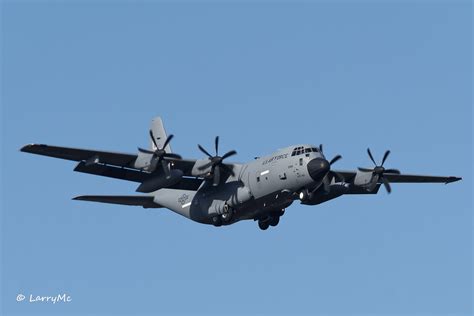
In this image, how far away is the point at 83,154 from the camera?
43.1m

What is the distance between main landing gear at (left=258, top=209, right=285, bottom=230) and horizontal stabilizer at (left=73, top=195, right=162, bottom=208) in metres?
6.24

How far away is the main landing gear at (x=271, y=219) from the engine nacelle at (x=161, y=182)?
651cm

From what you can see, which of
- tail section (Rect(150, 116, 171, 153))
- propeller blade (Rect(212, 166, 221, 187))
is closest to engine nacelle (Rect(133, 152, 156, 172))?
propeller blade (Rect(212, 166, 221, 187))

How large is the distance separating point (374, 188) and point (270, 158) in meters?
7.47

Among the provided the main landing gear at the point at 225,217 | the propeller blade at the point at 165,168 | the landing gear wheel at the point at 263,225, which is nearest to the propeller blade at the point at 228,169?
the main landing gear at the point at 225,217

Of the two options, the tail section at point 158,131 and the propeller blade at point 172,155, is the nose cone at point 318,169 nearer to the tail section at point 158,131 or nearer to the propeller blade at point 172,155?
the propeller blade at point 172,155

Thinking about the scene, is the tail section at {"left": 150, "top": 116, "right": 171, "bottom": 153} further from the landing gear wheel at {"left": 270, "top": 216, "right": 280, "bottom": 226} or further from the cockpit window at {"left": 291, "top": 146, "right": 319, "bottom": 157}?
the cockpit window at {"left": 291, "top": 146, "right": 319, "bottom": 157}

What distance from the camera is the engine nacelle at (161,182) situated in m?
43.8

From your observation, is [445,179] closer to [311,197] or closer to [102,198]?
[311,197]

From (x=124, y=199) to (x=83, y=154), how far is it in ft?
19.8

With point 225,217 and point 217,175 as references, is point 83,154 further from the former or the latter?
point 225,217

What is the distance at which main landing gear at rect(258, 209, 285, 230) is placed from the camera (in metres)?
48.0

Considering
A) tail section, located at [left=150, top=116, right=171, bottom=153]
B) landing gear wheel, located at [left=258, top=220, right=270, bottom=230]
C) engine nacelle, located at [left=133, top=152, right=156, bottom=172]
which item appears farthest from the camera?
tail section, located at [left=150, top=116, right=171, bottom=153]

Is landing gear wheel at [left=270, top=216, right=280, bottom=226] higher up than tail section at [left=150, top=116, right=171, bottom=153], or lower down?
lower down
